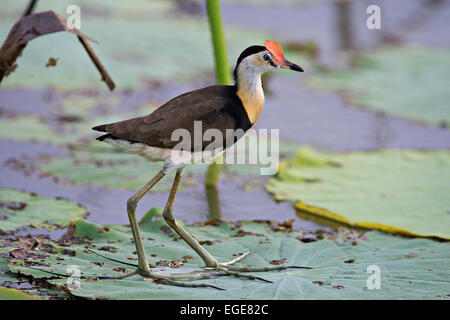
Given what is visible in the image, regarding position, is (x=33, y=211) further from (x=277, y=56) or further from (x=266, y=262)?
(x=277, y=56)

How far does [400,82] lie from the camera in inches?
284

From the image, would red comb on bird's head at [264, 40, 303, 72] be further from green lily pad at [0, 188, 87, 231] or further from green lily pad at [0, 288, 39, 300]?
green lily pad at [0, 188, 87, 231]

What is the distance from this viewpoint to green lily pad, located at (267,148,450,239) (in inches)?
160

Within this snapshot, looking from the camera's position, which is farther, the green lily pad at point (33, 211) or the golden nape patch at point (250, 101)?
the green lily pad at point (33, 211)

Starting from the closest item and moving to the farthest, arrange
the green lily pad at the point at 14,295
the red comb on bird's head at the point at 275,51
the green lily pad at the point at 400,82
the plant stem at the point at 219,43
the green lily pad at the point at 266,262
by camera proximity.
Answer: the green lily pad at the point at 14,295 → the green lily pad at the point at 266,262 → the red comb on bird's head at the point at 275,51 → the plant stem at the point at 219,43 → the green lily pad at the point at 400,82

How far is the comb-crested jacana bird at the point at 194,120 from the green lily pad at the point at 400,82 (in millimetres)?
3326

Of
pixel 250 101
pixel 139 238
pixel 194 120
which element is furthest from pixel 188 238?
pixel 250 101

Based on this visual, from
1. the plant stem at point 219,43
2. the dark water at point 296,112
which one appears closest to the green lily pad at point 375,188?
the dark water at point 296,112

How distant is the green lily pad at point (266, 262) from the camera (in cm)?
277

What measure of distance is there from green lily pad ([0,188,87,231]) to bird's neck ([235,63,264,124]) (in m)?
1.39

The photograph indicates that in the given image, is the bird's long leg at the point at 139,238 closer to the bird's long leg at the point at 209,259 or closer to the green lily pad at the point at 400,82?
the bird's long leg at the point at 209,259

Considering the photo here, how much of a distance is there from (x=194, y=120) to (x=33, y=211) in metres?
1.43
